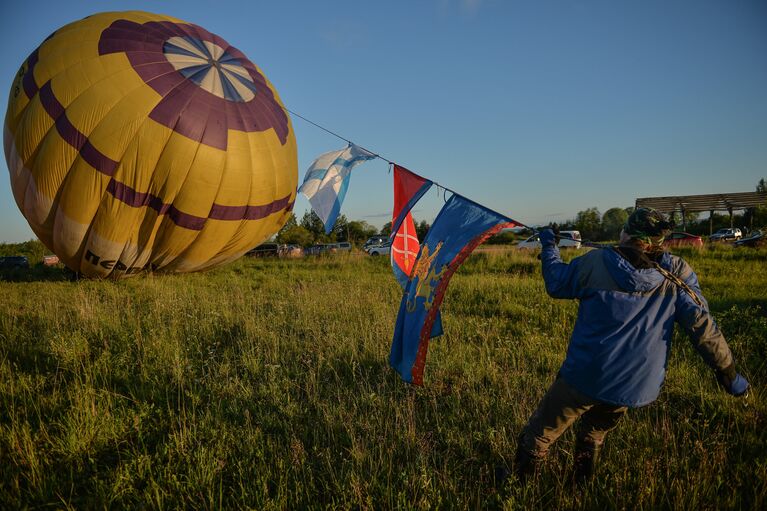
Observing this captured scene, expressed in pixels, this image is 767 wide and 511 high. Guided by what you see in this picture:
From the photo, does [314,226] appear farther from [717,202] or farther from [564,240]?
[717,202]

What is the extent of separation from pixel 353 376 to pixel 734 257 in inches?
626

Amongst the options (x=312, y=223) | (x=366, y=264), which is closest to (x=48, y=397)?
(x=366, y=264)

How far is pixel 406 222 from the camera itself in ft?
17.2

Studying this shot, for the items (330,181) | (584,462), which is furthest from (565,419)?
(330,181)

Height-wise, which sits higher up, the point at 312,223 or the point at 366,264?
the point at 312,223

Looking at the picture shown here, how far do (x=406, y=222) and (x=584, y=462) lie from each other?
334 cm

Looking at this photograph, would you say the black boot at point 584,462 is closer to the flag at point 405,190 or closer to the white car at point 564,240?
the white car at point 564,240

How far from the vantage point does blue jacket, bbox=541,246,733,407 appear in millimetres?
2414

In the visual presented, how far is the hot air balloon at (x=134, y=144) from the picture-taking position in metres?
7.32

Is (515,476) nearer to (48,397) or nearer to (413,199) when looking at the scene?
(413,199)

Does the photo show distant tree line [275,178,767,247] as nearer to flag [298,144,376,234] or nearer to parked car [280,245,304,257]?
parked car [280,245,304,257]

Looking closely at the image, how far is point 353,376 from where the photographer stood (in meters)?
4.16

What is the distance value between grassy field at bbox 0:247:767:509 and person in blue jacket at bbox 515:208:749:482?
1.85ft

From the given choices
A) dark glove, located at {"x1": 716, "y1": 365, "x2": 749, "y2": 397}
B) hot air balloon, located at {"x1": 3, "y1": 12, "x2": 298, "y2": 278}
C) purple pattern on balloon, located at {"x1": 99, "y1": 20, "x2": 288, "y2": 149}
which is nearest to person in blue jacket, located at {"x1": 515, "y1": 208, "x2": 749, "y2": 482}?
dark glove, located at {"x1": 716, "y1": 365, "x2": 749, "y2": 397}
